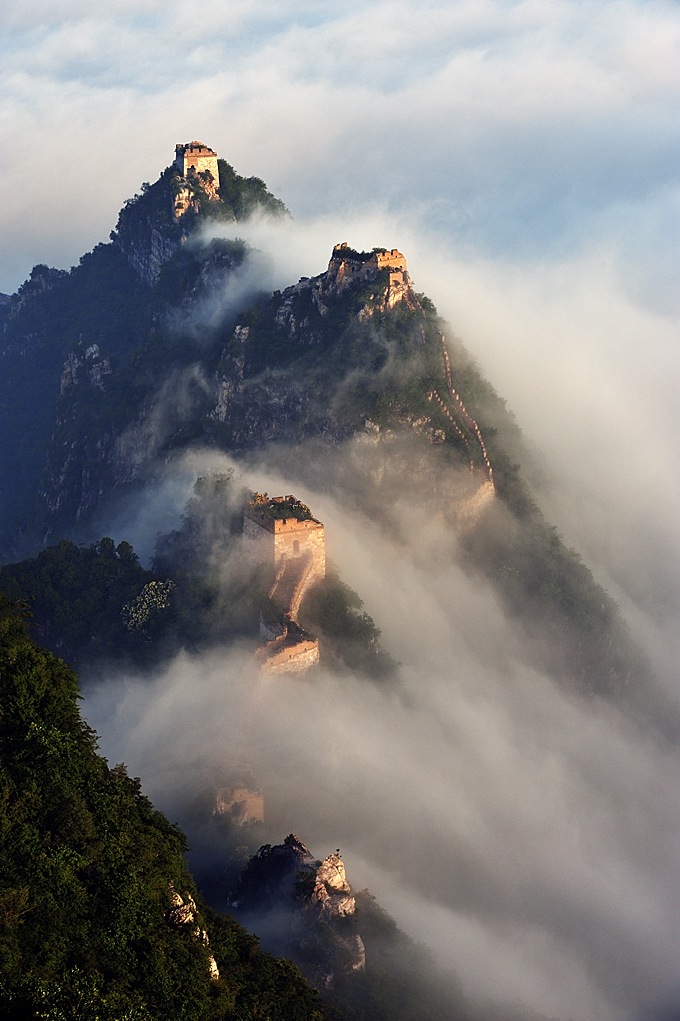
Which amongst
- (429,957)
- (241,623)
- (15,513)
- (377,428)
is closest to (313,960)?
(429,957)

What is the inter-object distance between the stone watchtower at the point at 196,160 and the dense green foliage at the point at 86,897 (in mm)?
87113

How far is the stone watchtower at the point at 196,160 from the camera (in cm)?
12100

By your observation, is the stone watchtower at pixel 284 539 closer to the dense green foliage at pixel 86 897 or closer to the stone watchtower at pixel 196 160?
the dense green foliage at pixel 86 897

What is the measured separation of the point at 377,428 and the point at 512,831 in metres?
26.1

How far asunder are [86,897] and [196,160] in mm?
96929

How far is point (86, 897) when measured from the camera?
33750 millimetres

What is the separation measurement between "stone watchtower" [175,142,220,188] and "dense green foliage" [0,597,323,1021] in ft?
286

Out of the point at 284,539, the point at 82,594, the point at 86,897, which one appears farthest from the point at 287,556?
the point at 86,897

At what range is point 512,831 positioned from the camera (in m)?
71.2

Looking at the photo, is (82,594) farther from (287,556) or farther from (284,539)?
(284,539)

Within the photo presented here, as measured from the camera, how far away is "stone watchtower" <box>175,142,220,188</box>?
397 feet

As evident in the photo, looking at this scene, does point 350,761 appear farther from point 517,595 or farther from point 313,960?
point 517,595

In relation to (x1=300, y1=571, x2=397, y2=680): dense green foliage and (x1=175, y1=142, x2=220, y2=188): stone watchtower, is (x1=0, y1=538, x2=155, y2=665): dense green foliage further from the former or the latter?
(x1=175, y1=142, x2=220, y2=188): stone watchtower

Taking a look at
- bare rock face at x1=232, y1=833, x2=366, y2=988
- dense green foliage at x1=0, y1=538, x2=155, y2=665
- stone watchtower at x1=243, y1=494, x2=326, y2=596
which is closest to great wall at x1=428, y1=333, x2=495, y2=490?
stone watchtower at x1=243, y1=494, x2=326, y2=596
